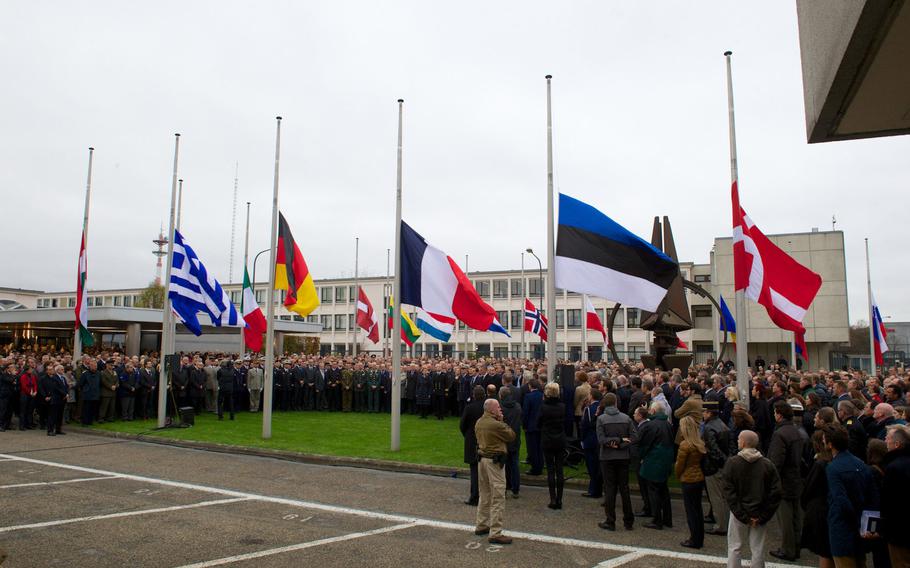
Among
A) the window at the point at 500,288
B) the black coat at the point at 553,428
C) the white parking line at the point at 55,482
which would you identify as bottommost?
the white parking line at the point at 55,482

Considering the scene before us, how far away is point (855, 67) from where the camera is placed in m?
3.16

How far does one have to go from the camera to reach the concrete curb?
13039mm

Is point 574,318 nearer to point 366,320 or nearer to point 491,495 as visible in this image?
point 366,320

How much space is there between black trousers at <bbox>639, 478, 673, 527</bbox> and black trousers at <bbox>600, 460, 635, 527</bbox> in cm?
37

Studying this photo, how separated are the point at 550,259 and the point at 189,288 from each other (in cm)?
1141

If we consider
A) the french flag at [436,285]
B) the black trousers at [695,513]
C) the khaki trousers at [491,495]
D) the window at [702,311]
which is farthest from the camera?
the window at [702,311]

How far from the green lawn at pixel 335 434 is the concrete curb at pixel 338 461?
1.05 ft

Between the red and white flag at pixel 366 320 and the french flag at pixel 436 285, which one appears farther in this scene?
the red and white flag at pixel 366 320

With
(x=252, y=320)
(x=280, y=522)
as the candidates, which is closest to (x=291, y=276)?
(x=252, y=320)

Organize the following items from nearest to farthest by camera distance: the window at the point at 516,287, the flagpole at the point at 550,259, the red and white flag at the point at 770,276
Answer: the red and white flag at the point at 770,276 → the flagpole at the point at 550,259 → the window at the point at 516,287

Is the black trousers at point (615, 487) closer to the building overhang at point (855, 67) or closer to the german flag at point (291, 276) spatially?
the building overhang at point (855, 67)

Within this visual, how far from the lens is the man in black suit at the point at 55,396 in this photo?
18.7 metres

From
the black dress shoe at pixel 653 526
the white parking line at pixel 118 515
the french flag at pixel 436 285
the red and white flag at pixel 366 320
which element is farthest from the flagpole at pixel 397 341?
the red and white flag at pixel 366 320

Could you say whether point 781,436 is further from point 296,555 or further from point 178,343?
point 178,343
